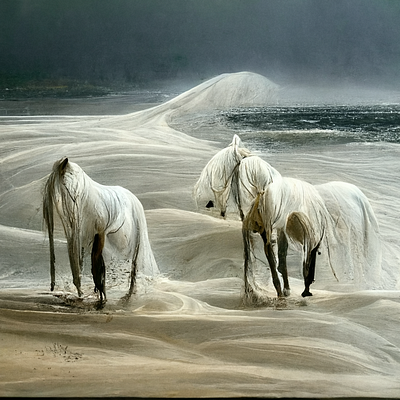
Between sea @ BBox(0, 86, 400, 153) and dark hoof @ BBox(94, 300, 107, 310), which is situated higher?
sea @ BBox(0, 86, 400, 153)

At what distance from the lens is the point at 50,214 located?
6.77 feet

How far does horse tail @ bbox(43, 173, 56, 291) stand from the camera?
2061mm

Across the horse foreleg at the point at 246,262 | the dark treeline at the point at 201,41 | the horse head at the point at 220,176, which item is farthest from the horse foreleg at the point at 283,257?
the dark treeline at the point at 201,41

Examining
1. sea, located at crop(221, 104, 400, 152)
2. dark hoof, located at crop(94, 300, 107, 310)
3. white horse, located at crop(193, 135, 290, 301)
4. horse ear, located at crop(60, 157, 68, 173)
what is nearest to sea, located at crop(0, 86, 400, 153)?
sea, located at crop(221, 104, 400, 152)

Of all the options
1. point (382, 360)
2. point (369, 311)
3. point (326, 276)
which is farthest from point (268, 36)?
point (382, 360)

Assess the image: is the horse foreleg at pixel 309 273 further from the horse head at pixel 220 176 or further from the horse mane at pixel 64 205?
the horse mane at pixel 64 205

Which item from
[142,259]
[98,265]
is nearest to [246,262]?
[142,259]

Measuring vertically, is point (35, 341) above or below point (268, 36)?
below

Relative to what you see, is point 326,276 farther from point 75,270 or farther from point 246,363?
point 75,270

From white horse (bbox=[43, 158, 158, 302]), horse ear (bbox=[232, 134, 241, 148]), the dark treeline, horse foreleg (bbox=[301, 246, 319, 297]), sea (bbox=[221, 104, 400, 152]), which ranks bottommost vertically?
horse foreleg (bbox=[301, 246, 319, 297])

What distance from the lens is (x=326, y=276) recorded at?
2.08 m

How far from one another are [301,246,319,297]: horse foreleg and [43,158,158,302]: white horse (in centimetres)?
56

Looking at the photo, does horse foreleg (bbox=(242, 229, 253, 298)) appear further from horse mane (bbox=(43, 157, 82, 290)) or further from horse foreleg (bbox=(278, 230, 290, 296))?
horse mane (bbox=(43, 157, 82, 290))

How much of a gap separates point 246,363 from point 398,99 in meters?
1.17
